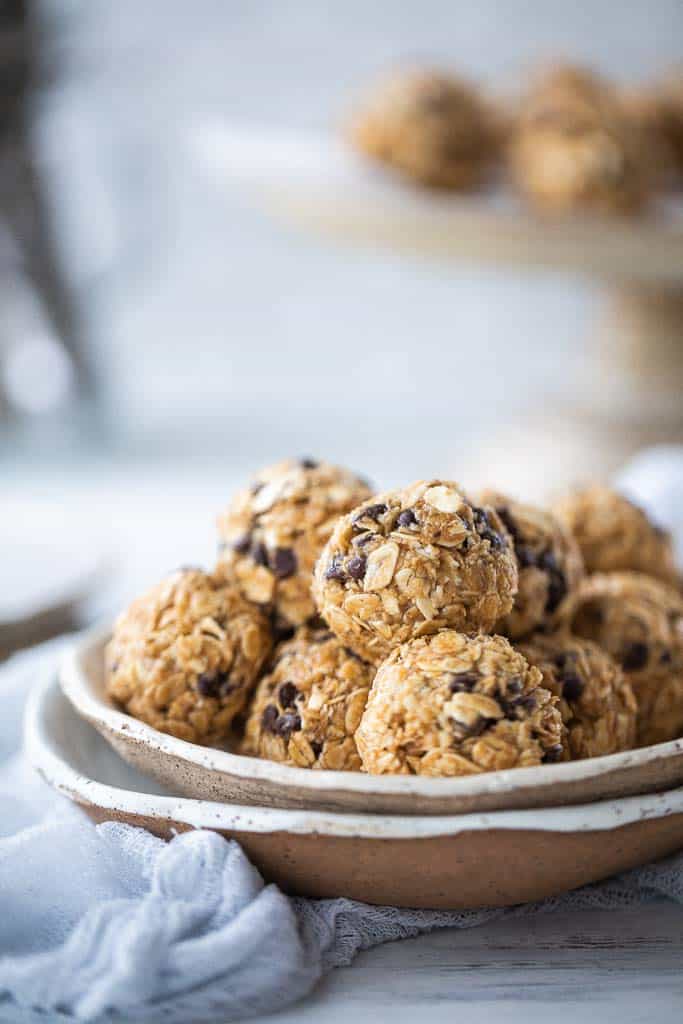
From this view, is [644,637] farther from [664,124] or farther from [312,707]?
[664,124]

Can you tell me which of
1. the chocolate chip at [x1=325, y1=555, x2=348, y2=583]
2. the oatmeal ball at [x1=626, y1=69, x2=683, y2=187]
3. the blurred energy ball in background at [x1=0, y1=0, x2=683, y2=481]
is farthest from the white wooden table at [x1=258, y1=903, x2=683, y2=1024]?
the blurred energy ball in background at [x1=0, y1=0, x2=683, y2=481]

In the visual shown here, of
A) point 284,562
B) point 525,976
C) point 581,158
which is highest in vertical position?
point 581,158

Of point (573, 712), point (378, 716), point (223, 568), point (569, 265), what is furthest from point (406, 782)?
point (569, 265)

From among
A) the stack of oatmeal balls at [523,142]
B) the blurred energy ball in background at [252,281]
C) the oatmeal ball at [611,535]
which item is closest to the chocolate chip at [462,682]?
the oatmeal ball at [611,535]

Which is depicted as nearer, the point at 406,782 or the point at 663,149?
the point at 406,782

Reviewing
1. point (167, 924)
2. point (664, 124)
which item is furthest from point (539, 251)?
point (167, 924)

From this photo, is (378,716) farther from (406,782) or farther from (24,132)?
(24,132)

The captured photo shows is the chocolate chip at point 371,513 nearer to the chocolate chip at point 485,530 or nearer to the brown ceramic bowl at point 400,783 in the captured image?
the chocolate chip at point 485,530
